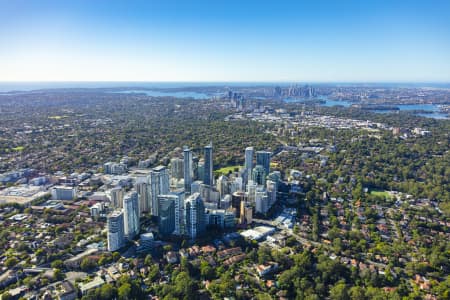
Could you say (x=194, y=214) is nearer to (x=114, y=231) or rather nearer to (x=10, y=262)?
(x=114, y=231)

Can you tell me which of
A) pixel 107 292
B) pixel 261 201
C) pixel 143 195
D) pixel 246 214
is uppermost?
pixel 143 195

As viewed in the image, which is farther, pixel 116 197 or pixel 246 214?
pixel 116 197

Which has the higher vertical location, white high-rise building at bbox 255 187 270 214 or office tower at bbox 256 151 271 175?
office tower at bbox 256 151 271 175

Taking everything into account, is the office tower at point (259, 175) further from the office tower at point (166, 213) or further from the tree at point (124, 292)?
the tree at point (124, 292)

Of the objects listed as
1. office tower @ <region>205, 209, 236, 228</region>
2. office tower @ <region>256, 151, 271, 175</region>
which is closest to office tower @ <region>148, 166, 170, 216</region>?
office tower @ <region>205, 209, 236, 228</region>

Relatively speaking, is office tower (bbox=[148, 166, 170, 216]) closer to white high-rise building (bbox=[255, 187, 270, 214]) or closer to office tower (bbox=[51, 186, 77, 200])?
white high-rise building (bbox=[255, 187, 270, 214])

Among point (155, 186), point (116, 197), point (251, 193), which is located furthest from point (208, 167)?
point (116, 197)
